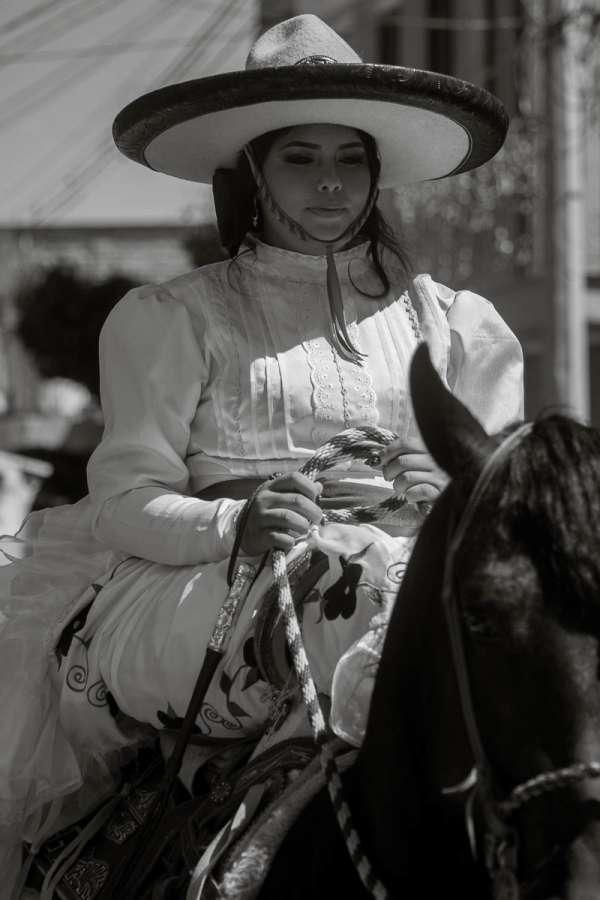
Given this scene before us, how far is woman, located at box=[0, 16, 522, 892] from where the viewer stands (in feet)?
9.93

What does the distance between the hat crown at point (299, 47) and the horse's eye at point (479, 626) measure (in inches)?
62.3

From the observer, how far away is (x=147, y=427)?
3111mm

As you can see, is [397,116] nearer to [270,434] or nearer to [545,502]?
[270,434]

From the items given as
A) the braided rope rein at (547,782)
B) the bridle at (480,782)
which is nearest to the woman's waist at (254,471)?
the bridle at (480,782)

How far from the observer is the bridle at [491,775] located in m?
1.92

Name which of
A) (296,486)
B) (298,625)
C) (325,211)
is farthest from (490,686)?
(325,211)

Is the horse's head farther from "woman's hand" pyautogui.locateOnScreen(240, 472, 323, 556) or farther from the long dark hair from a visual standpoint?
the long dark hair

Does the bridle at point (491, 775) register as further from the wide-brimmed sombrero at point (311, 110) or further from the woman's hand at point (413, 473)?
the wide-brimmed sombrero at point (311, 110)

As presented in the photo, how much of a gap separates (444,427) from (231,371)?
110 centimetres

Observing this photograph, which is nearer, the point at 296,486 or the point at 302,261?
the point at 296,486

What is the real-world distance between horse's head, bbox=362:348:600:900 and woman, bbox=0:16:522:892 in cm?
75

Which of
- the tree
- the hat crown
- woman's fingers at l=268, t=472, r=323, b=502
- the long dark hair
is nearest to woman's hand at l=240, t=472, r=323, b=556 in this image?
woman's fingers at l=268, t=472, r=323, b=502

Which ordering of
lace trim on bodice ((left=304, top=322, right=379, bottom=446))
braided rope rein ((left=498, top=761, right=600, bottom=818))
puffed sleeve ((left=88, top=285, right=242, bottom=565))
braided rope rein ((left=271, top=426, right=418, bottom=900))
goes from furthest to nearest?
lace trim on bodice ((left=304, top=322, right=379, bottom=446)), puffed sleeve ((left=88, top=285, right=242, bottom=565)), braided rope rein ((left=271, top=426, right=418, bottom=900)), braided rope rein ((left=498, top=761, right=600, bottom=818))

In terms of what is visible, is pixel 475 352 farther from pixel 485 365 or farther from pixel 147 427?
pixel 147 427
